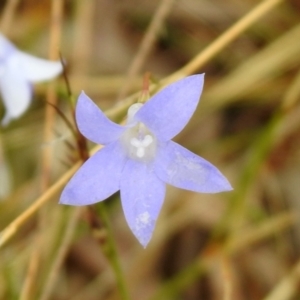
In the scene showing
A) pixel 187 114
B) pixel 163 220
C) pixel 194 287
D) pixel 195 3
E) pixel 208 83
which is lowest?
pixel 194 287

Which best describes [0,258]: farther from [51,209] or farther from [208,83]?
[208,83]

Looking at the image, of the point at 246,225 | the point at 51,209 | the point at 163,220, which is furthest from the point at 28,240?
the point at 246,225

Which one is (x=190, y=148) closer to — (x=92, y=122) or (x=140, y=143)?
(x=140, y=143)

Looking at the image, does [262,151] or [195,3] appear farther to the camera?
[195,3]

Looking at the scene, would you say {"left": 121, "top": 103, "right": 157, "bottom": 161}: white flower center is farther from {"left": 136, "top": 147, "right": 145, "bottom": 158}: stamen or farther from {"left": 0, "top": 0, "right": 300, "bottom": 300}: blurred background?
{"left": 0, "top": 0, "right": 300, "bottom": 300}: blurred background

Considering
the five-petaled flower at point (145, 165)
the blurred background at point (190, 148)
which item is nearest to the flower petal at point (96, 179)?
the five-petaled flower at point (145, 165)

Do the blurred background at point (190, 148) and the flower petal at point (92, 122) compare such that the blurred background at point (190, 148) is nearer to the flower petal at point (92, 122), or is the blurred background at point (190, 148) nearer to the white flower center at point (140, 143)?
the white flower center at point (140, 143)

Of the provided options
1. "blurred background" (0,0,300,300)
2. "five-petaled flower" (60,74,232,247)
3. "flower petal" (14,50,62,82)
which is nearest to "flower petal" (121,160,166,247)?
"five-petaled flower" (60,74,232,247)
